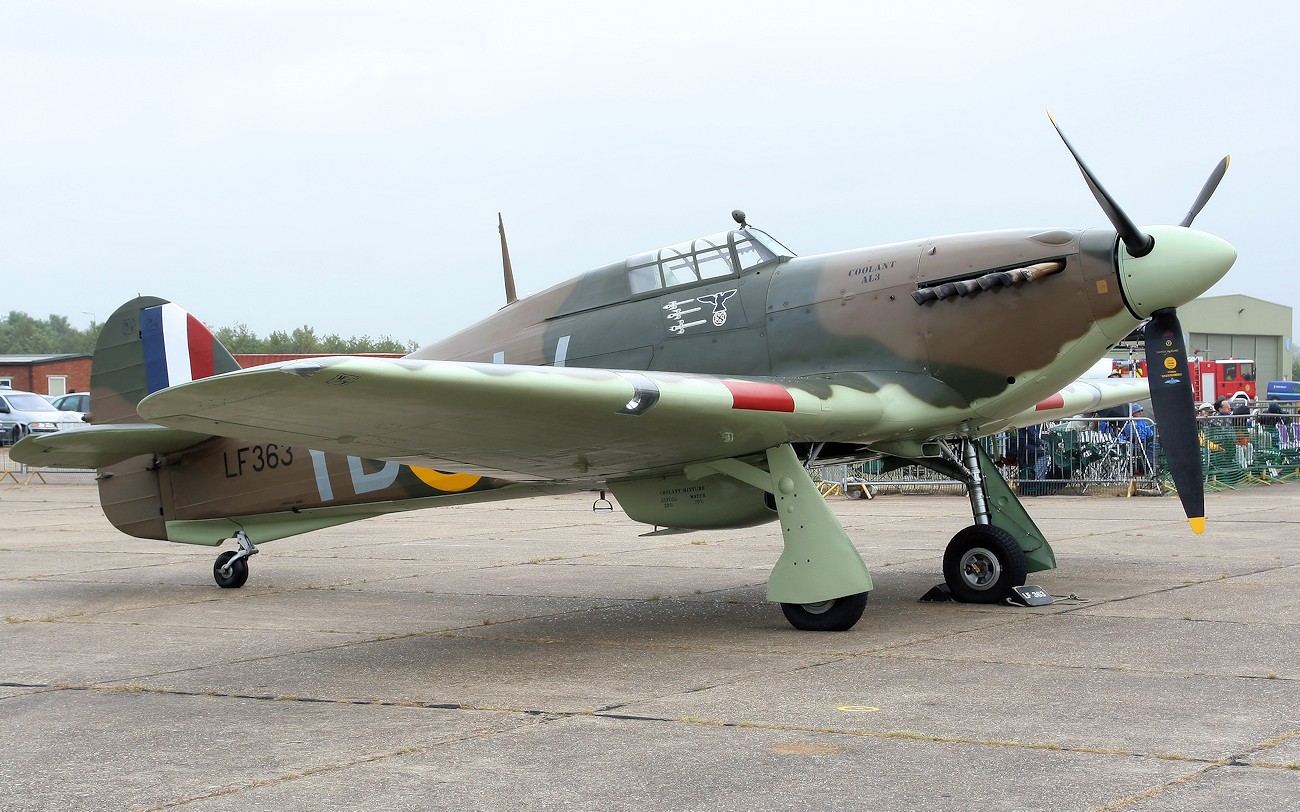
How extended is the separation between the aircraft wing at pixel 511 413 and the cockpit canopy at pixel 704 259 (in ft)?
3.69

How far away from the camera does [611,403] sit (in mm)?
6430

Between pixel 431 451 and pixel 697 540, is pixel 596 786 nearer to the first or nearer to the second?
pixel 431 451

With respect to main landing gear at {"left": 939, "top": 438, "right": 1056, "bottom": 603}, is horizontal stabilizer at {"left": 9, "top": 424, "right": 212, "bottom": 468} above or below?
above

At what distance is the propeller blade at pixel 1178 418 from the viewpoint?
24.9ft

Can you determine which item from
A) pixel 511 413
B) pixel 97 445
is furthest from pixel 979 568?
pixel 97 445

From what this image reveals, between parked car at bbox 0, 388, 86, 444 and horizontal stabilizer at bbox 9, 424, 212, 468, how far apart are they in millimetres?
25427

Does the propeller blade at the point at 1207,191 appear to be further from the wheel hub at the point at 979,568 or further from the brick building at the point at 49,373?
the brick building at the point at 49,373

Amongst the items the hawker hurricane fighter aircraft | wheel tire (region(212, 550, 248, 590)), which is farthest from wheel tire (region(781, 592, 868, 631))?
wheel tire (region(212, 550, 248, 590))

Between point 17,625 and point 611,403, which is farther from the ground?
point 611,403

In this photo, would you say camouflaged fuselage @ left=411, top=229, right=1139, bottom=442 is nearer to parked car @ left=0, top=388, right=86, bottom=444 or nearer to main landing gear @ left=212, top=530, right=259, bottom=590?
main landing gear @ left=212, top=530, right=259, bottom=590

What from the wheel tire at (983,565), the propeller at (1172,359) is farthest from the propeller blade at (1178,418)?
the wheel tire at (983,565)

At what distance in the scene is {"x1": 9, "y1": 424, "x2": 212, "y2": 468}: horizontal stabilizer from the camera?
29.0 ft

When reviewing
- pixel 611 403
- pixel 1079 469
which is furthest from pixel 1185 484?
pixel 1079 469

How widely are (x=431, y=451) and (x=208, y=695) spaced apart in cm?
184
